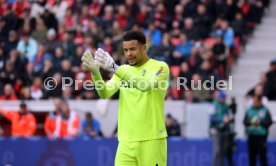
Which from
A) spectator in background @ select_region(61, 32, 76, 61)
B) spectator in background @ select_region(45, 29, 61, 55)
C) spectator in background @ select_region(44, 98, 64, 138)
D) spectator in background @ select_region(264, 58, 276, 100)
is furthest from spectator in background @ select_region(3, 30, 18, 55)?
spectator in background @ select_region(264, 58, 276, 100)

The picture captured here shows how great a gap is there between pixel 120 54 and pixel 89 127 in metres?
3.23

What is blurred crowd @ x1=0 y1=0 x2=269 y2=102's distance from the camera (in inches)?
752

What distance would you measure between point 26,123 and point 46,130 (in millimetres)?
490

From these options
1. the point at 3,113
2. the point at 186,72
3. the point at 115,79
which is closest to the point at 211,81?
the point at 186,72

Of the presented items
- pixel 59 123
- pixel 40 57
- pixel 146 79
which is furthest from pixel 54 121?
pixel 146 79

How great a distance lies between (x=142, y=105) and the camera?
906cm

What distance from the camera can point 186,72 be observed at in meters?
18.5

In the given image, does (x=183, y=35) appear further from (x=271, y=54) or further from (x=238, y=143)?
(x=238, y=143)

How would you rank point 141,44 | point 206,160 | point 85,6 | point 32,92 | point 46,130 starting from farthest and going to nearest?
point 85,6, point 32,92, point 46,130, point 206,160, point 141,44

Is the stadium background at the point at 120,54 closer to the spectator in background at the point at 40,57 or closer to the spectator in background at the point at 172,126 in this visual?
the spectator in background at the point at 40,57

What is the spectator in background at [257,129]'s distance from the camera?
51.6ft

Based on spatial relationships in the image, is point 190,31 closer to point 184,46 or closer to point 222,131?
point 184,46

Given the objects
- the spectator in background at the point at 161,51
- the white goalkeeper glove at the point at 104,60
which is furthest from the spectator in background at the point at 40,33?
the white goalkeeper glove at the point at 104,60

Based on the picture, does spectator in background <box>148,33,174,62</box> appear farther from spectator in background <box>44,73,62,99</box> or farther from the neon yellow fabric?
the neon yellow fabric
